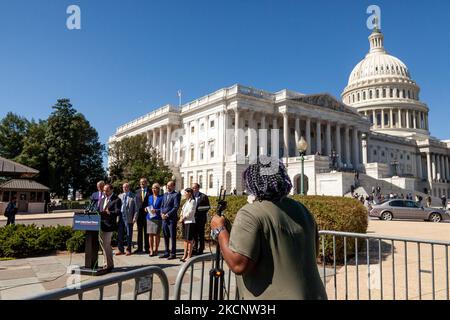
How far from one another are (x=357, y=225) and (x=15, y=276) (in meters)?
8.82

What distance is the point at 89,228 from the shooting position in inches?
308

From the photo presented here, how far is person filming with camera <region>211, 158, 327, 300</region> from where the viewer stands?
261 cm

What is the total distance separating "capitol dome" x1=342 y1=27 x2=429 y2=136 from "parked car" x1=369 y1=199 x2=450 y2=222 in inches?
3161

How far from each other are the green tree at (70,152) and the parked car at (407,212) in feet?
131

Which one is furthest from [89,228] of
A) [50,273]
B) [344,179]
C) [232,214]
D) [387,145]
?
[387,145]

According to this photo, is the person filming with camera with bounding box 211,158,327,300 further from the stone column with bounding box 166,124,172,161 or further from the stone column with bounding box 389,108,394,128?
the stone column with bounding box 389,108,394,128

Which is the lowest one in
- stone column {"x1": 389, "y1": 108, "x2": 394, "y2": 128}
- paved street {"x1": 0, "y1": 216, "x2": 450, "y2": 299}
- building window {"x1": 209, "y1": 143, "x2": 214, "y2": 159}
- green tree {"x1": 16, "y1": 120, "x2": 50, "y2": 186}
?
paved street {"x1": 0, "y1": 216, "x2": 450, "y2": 299}

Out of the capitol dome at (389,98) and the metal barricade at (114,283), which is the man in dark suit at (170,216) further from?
the capitol dome at (389,98)

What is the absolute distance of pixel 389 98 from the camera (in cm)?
9906

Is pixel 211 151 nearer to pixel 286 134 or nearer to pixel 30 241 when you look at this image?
pixel 286 134

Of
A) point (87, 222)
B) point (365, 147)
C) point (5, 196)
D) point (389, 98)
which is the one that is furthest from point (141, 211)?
point (389, 98)

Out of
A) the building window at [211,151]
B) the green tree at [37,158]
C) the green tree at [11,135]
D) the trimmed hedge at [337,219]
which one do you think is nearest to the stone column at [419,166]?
the building window at [211,151]

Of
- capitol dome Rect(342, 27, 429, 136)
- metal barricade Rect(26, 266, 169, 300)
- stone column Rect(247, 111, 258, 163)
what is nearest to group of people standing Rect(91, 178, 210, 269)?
metal barricade Rect(26, 266, 169, 300)
